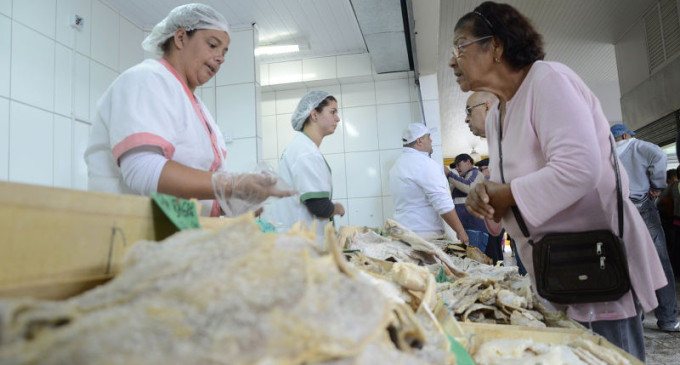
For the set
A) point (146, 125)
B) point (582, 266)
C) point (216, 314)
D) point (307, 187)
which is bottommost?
point (582, 266)

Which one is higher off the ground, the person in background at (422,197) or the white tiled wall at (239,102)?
the white tiled wall at (239,102)

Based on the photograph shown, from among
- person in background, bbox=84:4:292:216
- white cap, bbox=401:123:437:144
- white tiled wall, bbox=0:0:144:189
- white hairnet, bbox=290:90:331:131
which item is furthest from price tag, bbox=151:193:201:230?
white cap, bbox=401:123:437:144

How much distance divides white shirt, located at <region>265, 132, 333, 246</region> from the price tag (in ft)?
6.06

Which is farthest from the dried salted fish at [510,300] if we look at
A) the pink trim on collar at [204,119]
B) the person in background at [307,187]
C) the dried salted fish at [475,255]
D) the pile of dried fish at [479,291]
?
the person in background at [307,187]

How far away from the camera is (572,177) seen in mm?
1237

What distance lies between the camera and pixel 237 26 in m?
4.34

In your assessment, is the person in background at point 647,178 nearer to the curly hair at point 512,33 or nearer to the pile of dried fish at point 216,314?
the curly hair at point 512,33

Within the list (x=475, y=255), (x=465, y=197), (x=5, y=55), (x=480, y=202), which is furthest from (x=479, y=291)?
(x=465, y=197)

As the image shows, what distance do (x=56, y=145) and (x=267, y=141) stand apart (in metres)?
3.02

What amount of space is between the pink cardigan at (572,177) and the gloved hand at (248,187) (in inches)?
28.5

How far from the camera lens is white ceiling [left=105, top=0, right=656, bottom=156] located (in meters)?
4.02

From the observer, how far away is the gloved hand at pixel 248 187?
1.14 meters

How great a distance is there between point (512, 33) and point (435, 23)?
2.94m

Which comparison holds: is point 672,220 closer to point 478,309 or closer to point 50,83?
point 478,309
